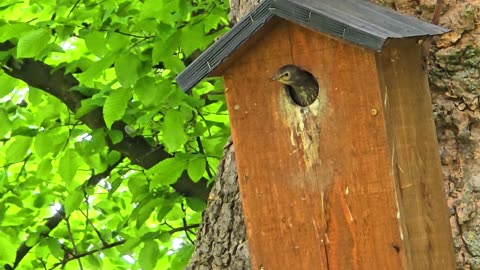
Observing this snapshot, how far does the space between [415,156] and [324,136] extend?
0.78ft

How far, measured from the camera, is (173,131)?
3111 millimetres

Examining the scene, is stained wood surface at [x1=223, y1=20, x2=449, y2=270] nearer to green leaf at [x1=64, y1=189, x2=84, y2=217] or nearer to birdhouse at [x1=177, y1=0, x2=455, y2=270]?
birdhouse at [x1=177, y1=0, x2=455, y2=270]

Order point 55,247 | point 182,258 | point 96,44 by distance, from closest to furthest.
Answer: point 96,44
point 182,258
point 55,247

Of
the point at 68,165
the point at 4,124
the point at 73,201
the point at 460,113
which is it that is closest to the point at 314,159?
the point at 460,113

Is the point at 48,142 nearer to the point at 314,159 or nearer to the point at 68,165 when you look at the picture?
the point at 68,165

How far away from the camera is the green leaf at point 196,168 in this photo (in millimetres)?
3147

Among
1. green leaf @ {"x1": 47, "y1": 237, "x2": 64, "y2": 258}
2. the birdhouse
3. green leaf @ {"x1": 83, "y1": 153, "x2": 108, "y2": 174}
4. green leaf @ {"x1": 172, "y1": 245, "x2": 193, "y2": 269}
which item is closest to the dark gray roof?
the birdhouse

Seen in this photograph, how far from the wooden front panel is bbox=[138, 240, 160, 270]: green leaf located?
157cm

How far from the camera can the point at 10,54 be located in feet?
12.2

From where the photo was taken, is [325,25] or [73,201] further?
[73,201]

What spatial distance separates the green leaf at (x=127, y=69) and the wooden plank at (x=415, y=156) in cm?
142

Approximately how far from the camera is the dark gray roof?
5.17 ft

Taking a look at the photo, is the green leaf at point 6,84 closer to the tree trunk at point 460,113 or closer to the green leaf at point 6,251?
the green leaf at point 6,251

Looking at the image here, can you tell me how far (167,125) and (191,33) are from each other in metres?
0.35
